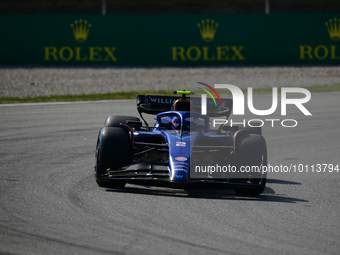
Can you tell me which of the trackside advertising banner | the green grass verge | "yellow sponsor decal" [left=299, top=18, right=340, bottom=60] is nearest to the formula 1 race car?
the green grass verge

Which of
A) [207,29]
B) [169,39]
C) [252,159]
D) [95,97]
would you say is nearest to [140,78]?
[169,39]

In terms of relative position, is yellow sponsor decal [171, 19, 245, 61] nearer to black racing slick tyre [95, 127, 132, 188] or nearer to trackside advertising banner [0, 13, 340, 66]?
trackside advertising banner [0, 13, 340, 66]

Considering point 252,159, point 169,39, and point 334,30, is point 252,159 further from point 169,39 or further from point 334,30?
point 334,30

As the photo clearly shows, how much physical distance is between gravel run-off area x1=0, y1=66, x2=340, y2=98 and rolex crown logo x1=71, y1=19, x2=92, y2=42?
3.93 feet

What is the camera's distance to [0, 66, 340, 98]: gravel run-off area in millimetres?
16844

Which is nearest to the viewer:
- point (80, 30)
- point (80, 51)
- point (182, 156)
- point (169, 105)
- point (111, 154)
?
point (182, 156)

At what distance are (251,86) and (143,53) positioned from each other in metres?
4.85

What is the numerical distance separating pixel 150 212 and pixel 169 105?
3.27 m

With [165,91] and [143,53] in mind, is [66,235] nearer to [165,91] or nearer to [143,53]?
[165,91]

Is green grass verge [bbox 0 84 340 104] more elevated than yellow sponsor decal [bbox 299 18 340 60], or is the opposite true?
yellow sponsor decal [bbox 299 18 340 60]

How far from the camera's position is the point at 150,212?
17.5ft

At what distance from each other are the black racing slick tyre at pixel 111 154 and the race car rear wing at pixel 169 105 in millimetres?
1907

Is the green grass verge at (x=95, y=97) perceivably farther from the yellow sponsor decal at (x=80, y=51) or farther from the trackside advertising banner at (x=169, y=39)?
the yellow sponsor decal at (x=80, y=51)

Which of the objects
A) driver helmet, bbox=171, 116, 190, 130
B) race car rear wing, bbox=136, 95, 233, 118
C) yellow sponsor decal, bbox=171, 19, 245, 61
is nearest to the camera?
driver helmet, bbox=171, 116, 190, 130
